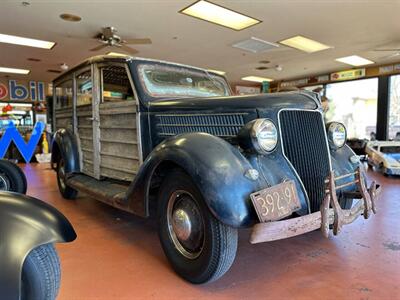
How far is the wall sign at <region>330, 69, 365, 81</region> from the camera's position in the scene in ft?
33.7

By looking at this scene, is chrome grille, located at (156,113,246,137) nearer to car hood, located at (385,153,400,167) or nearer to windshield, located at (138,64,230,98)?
windshield, located at (138,64,230,98)

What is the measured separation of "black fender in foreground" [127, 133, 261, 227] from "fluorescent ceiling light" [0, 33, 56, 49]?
21.4 ft

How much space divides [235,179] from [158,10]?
443 centimetres

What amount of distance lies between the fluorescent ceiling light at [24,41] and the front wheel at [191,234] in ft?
21.5

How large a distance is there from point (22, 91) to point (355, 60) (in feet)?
40.3

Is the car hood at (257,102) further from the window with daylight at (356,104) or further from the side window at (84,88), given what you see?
the window with daylight at (356,104)

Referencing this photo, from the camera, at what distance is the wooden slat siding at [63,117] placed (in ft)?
12.1

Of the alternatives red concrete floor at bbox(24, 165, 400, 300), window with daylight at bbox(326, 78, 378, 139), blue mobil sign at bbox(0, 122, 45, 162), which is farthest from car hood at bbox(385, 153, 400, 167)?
blue mobil sign at bbox(0, 122, 45, 162)

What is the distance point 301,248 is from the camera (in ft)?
7.49

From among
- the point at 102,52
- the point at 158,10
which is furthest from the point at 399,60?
the point at 102,52

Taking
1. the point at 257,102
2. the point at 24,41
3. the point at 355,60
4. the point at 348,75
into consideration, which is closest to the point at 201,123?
the point at 257,102

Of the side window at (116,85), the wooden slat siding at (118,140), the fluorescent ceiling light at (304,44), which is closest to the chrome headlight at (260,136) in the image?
the wooden slat siding at (118,140)

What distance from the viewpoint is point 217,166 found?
160 centimetres

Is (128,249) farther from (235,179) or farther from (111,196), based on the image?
(235,179)
